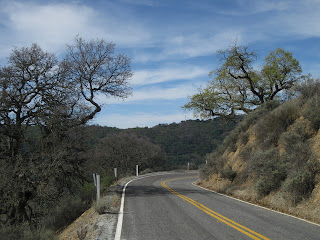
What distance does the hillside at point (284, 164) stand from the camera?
1054 cm

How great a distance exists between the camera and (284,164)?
12664 millimetres

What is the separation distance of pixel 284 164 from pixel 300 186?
83.4 inches

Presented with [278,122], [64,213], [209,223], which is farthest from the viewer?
[278,122]

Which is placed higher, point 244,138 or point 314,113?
point 314,113

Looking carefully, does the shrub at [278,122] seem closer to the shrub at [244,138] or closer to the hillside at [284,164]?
the hillside at [284,164]

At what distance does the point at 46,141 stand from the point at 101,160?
38253 mm

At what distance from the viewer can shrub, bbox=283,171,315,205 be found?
34.2 ft

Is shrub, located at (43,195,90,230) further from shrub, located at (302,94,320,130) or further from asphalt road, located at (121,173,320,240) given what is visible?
shrub, located at (302,94,320,130)

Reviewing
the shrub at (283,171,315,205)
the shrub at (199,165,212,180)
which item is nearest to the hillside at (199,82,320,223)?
the shrub at (283,171,315,205)

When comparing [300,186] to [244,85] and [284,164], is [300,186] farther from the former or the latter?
[244,85]

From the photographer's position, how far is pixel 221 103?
99.7 ft

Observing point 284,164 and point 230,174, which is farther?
point 230,174

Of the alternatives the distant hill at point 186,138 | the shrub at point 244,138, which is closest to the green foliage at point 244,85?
the shrub at point 244,138

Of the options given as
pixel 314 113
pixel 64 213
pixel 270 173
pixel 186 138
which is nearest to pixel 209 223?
pixel 270 173
